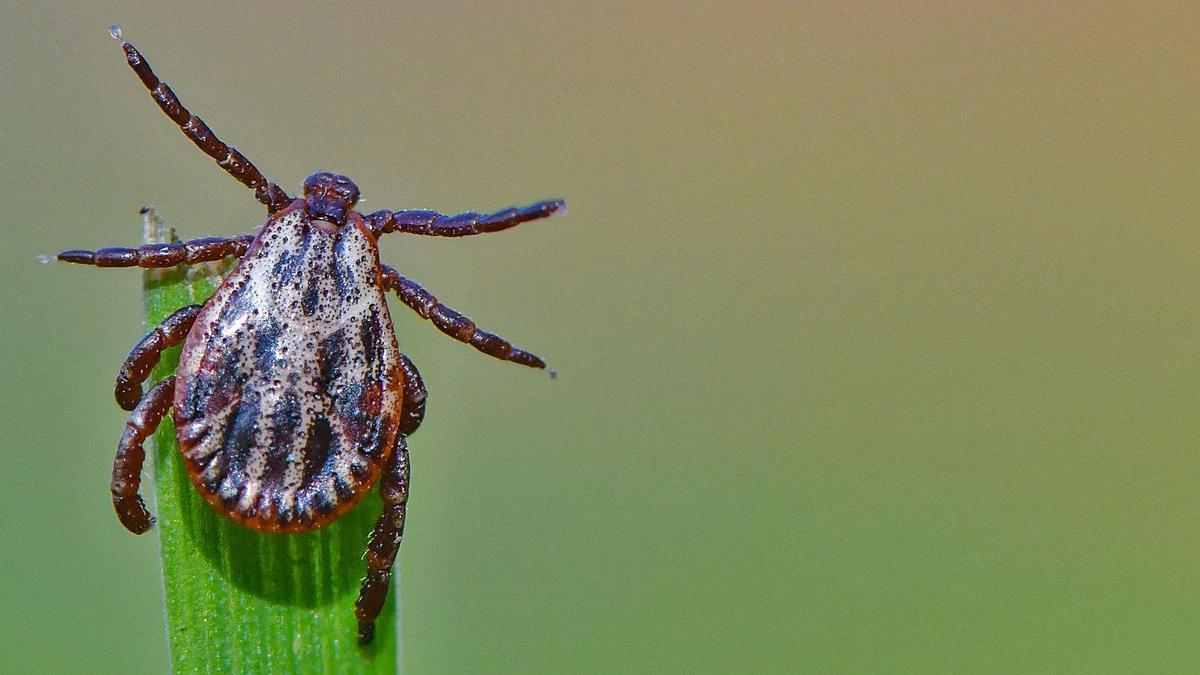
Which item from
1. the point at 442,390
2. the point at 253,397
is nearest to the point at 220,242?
the point at 253,397

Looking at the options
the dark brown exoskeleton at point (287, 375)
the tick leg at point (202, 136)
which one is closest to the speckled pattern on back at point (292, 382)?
the dark brown exoskeleton at point (287, 375)

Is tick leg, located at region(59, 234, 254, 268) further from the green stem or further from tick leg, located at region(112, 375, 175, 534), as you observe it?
tick leg, located at region(112, 375, 175, 534)

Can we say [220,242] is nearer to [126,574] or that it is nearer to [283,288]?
[283,288]

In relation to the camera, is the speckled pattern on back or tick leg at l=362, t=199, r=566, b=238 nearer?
the speckled pattern on back

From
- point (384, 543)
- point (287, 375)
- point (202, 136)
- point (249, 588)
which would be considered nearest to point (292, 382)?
point (287, 375)

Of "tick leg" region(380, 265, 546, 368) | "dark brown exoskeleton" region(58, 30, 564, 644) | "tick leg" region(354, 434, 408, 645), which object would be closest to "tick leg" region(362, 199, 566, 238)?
"dark brown exoskeleton" region(58, 30, 564, 644)
